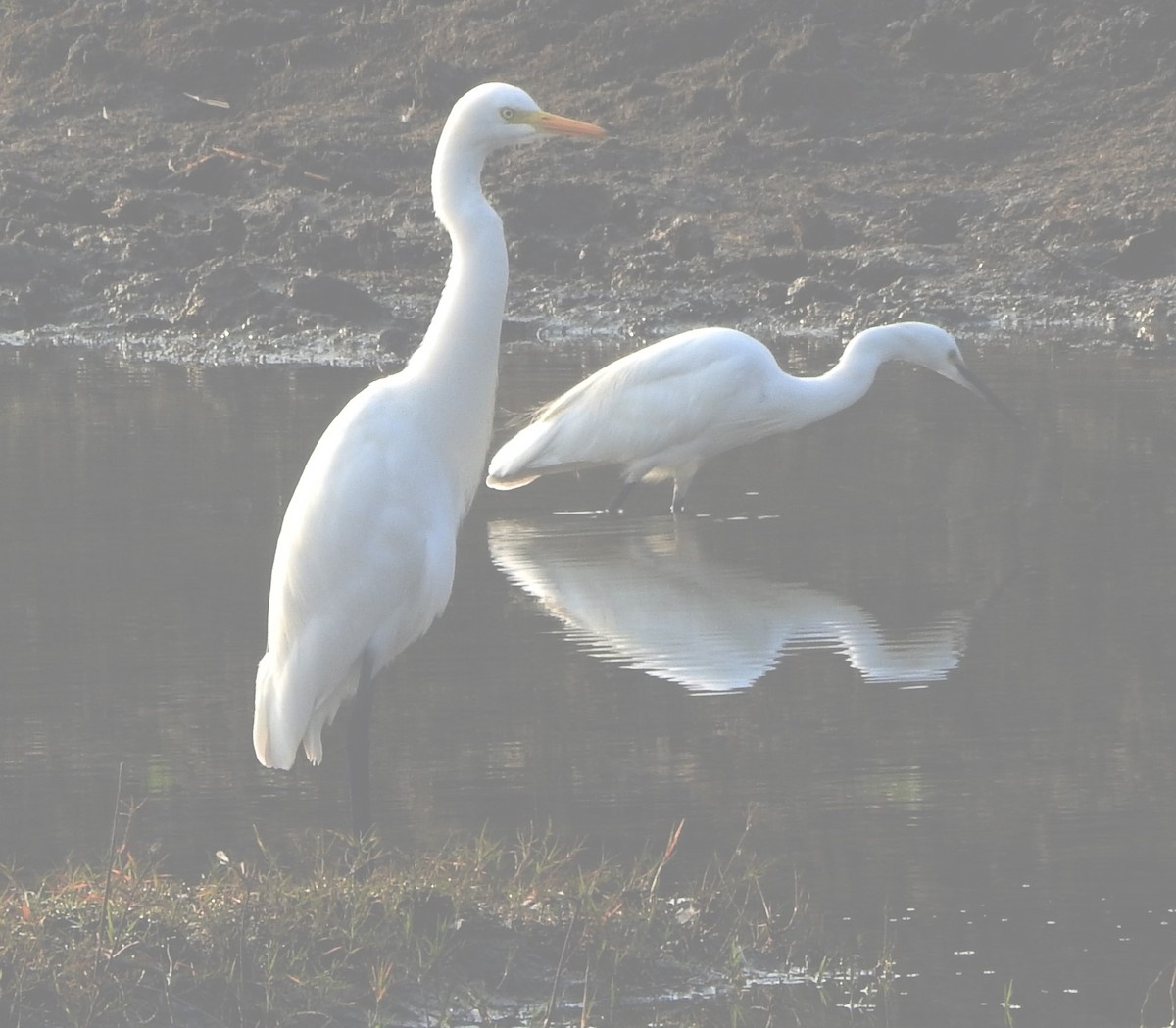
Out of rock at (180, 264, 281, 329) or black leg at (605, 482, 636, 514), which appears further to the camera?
rock at (180, 264, 281, 329)

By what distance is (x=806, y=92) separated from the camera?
1967 centimetres

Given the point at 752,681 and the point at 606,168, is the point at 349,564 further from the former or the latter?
the point at 606,168

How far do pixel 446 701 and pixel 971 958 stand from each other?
2342mm

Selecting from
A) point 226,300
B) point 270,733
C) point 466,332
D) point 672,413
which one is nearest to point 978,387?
point 672,413

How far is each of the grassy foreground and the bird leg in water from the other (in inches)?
21.6

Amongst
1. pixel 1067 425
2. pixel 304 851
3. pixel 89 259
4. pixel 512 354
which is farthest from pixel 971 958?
pixel 89 259

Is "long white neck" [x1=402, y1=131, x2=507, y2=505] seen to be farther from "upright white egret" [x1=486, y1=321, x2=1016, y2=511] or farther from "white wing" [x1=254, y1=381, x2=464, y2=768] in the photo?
"upright white egret" [x1=486, y1=321, x2=1016, y2=511]

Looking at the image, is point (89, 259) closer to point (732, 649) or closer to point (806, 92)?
point (806, 92)

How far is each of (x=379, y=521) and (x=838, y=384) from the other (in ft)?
17.0

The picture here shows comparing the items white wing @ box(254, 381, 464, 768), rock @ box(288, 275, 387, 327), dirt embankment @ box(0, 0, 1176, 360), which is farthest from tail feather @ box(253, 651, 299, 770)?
rock @ box(288, 275, 387, 327)

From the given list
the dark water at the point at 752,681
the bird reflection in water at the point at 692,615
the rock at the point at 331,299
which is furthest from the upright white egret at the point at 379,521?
the rock at the point at 331,299

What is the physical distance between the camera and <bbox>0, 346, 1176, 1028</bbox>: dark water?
4.72m

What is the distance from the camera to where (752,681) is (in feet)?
21.4

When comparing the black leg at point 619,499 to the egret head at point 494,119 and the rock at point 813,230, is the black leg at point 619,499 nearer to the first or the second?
the egret head at point 494,119
